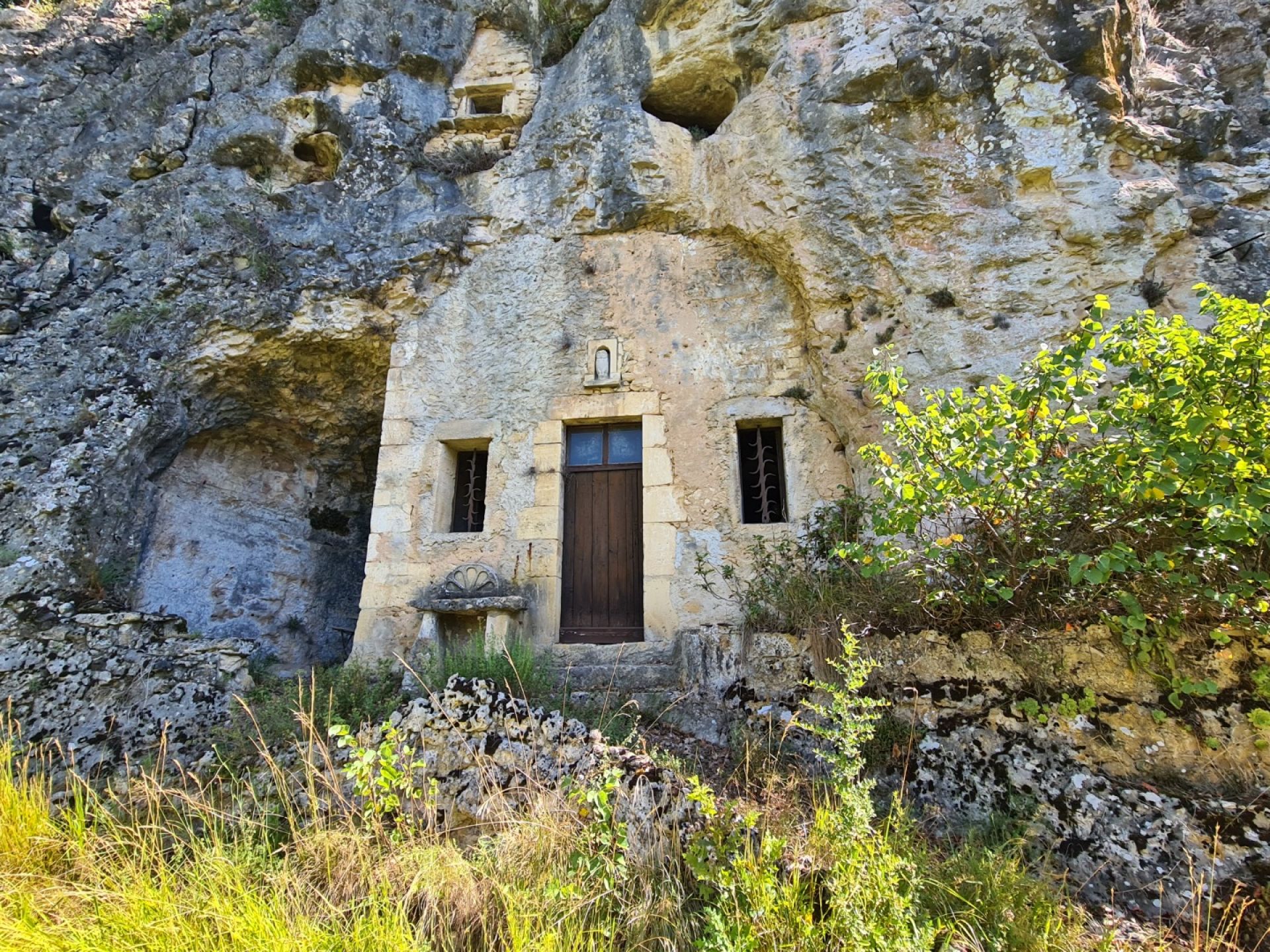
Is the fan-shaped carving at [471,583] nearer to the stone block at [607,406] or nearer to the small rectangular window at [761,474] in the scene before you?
the stone block at [607,406]

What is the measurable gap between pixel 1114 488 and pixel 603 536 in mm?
3916

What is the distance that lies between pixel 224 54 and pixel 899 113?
7.08m

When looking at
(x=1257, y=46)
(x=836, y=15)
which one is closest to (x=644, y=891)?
(x=836, y=15)

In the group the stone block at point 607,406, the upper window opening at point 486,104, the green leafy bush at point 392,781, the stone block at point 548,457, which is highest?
the upper window opening at point 486,104

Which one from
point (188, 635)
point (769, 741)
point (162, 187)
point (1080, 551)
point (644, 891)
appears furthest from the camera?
point (162, 187)

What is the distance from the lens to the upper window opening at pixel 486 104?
7.49 metres

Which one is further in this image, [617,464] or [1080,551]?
[617,464]

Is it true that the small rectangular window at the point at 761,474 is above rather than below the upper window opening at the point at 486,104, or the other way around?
below

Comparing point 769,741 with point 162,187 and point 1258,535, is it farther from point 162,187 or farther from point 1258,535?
point 162,187

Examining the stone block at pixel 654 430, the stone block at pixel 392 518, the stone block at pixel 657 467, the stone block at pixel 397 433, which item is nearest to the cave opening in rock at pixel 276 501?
the stone block at pixel 397 433

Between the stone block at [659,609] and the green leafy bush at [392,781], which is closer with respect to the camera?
the green leafy bush at [392,781]

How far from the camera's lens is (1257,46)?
18.4 ft

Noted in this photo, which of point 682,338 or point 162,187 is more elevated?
point 162,187

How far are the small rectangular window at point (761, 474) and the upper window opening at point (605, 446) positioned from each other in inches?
36.8
